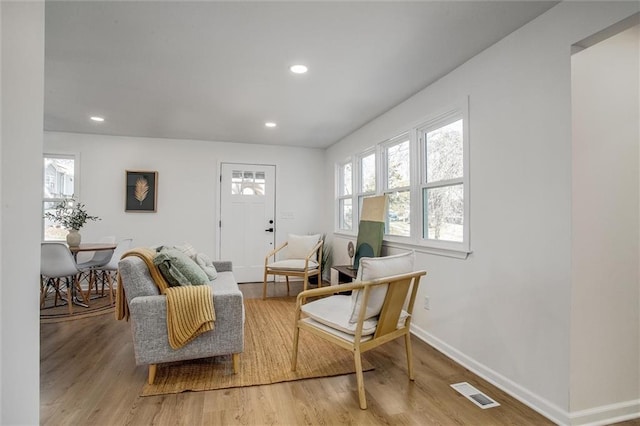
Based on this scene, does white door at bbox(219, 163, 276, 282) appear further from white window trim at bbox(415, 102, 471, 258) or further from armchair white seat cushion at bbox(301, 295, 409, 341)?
armchair white seat cushion at bbox(301, 295, 409, 341)

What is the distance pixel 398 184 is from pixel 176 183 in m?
3.42

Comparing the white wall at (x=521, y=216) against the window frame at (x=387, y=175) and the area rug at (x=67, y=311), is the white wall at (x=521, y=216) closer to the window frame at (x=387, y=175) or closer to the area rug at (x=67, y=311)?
the window frame at (x=387, y=175)

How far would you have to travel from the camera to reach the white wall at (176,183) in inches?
192

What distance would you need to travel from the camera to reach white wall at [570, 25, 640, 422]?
179cm

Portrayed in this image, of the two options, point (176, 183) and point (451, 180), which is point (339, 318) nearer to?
point (451, 180)

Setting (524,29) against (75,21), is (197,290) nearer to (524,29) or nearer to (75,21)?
(75,21)

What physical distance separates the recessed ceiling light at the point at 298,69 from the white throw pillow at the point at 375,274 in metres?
1.61

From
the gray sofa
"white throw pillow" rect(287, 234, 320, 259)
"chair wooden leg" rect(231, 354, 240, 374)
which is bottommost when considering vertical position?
"chair wooden leg" rect(231, 354, 240, 374)

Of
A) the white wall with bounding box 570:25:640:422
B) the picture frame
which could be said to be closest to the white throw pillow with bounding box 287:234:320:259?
the picture frame

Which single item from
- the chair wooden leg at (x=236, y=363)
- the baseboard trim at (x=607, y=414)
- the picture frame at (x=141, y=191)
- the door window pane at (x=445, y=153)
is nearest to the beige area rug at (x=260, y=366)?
the chair wooden leg at (x=236, y=363)

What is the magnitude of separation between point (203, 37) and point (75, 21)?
74 centimetres

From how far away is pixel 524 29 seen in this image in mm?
Answer: 2076

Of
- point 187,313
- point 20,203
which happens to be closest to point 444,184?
point 187,313

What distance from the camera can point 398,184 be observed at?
11.9ft
